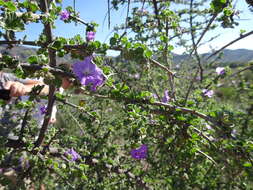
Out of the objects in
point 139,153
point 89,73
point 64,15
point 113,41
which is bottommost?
point 139,153

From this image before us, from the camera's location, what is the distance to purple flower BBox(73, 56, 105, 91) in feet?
3.93

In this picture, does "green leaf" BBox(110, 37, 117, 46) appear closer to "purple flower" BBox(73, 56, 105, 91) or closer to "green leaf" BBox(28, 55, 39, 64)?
"purple flower" BBox(73, 56, 105, 91)

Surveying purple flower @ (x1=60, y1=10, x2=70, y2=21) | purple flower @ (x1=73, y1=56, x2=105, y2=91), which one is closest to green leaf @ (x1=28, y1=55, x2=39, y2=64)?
purple flower @ (x1=73, y1=56, x2=105, y2=91)

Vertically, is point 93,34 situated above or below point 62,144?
above

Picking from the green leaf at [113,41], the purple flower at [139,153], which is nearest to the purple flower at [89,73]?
the green leaf at [113,41]

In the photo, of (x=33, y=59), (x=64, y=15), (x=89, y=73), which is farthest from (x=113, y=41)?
(x=64, y=15)

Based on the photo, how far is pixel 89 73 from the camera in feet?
4.03

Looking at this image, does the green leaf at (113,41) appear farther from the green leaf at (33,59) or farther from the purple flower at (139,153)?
the purple flower at (139,153)

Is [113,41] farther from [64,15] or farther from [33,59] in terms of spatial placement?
[64,15]

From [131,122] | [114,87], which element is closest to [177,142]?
[131,122]

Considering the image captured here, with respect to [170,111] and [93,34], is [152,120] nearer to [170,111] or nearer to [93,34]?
Result: [170,111]

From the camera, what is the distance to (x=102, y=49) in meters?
1.16

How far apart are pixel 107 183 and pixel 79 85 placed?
122 cm

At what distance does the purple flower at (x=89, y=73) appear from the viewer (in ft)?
3.93
